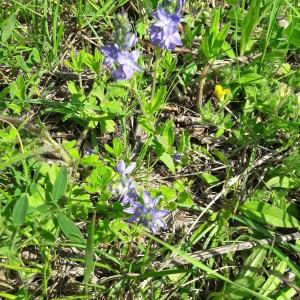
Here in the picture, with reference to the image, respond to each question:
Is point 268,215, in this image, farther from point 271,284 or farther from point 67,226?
point 67,226

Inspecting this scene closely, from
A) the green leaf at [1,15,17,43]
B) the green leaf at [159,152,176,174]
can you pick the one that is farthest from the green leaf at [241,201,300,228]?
the green leaf at [1,15,17,43]

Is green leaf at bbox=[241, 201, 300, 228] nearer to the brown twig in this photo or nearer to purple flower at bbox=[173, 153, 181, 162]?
the brown twig

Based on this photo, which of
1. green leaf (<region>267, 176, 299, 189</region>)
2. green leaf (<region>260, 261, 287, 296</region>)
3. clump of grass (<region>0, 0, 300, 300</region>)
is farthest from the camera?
green leaf (<region>267, 176, 299, 189</region>)

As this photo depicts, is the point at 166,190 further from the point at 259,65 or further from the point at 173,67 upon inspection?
the point at 259,65

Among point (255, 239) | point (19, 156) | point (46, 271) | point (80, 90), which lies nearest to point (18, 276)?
point (46, 271)

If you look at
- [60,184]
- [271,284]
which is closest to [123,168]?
[60,184]

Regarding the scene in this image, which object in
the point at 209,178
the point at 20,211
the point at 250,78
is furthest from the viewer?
the point at 250,78
